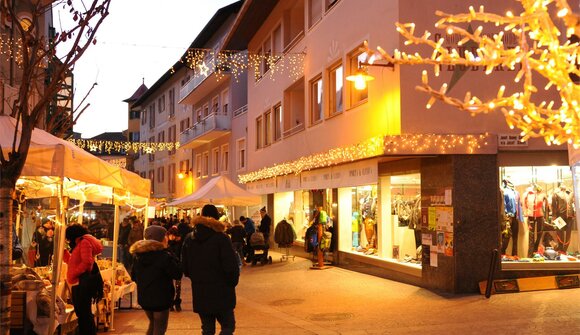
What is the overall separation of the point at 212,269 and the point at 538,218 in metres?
9.65

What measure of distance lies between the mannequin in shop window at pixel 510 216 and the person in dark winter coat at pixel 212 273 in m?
8.68

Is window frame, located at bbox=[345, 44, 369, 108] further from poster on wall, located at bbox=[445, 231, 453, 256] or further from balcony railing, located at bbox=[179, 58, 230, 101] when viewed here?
balcony railing, located at bbox=[179, 58, 230, 101]

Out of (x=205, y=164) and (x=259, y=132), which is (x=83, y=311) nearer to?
(x=259, y=132)

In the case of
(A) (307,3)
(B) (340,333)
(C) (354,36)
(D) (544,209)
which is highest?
(A) (307,3)

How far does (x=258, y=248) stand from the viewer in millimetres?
22766

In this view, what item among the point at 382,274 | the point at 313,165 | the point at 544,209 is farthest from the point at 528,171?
the point at 313,165

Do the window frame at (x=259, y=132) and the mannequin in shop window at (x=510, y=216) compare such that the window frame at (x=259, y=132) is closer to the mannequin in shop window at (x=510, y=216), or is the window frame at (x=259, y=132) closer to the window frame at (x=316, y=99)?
the window frame at (x=316, y=99)

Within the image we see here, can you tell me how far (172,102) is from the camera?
173 feet

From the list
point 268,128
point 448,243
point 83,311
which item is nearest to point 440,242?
point 448,243

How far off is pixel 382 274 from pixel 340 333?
22.7 feet

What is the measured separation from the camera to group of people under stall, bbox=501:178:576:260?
14474 millimetres

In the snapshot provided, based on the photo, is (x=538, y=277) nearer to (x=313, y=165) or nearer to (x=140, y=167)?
(x=313, y=165)

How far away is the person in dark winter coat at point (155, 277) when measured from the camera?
25.2 ft

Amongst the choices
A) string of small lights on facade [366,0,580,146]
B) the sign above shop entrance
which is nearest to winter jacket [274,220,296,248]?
the sign above shop entrance
